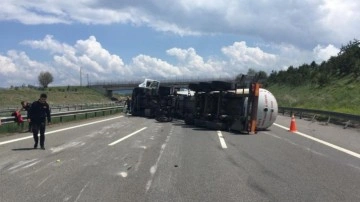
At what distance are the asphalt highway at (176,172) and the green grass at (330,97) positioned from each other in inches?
1103

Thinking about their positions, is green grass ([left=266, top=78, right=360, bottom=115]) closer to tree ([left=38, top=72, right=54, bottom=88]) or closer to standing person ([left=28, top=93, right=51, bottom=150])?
standing person ([left=28, top=93, right=51, bottom=150])

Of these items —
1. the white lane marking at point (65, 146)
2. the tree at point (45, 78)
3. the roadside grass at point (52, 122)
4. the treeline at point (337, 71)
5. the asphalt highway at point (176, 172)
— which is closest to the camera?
the asphalt highway at point (176, 172)

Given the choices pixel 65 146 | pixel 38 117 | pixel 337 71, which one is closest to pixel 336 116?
pixel 65 146

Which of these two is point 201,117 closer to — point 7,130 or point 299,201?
point 7,130

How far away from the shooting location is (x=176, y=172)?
1062cm

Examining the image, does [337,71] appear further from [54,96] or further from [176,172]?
[176,172]

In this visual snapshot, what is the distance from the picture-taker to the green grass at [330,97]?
4688 cm

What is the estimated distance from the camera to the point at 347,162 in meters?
12.9

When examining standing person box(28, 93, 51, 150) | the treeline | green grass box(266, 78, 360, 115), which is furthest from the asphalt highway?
the treeline

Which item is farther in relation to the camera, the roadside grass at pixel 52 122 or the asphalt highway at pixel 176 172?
the roadside grass at pixel 52 122

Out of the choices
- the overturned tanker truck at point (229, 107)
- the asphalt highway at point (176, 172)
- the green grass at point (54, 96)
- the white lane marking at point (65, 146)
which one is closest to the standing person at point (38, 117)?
the white lane marking at point (65, 146)

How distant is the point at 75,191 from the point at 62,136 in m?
11.6

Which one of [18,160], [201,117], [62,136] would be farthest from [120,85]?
[18,160]

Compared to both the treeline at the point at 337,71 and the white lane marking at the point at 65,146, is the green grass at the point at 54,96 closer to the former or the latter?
the treeline at the point at 337,71
